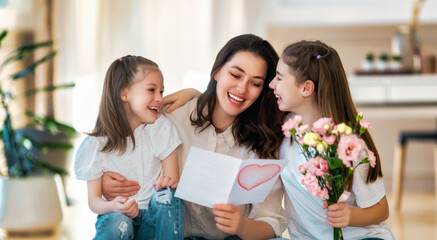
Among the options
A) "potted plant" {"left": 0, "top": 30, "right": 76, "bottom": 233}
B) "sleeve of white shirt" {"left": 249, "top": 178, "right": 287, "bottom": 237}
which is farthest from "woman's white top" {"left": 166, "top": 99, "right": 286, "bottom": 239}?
"potted plant" {"left": 0, "top": 30, "right": 76, "bottom": 233}

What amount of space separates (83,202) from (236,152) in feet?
9.39

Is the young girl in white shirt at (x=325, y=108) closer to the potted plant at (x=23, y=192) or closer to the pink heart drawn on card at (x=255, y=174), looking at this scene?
the pink heart drawn on card at (x=255, y=174)

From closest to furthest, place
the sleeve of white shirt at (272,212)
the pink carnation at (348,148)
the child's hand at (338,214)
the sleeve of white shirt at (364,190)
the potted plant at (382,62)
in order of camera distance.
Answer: the pink carnation at (348,148) < the child's hand at (338,214) < the sleeve of white shirt at (364,190) < the sleeve of white shirt at (272,212) < the potted plant at (382,62)

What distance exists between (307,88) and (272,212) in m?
0.36

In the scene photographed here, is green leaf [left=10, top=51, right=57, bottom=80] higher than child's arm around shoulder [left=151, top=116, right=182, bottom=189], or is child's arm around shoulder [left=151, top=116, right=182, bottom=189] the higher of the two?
child's arm around shoulder [left=151, top=116, right=182, bottom=189]

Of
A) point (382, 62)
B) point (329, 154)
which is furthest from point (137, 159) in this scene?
point (382, 62)

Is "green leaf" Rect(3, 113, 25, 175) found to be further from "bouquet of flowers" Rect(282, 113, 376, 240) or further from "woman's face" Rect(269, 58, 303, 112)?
"bouquet of flowers" Rect(282, 113, 376, 240)

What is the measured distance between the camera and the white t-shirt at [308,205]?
169cm

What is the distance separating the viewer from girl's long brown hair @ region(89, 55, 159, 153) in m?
1.65

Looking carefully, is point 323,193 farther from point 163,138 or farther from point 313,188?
point 163,138

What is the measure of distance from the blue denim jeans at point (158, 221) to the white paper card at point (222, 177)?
0.28ft

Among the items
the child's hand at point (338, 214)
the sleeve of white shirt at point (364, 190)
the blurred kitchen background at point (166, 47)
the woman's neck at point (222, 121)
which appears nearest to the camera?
the child's hand at point (338, 214)

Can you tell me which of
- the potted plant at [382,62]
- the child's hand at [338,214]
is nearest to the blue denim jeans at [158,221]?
the child's hand at [338,214]

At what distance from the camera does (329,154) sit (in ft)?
5.01
